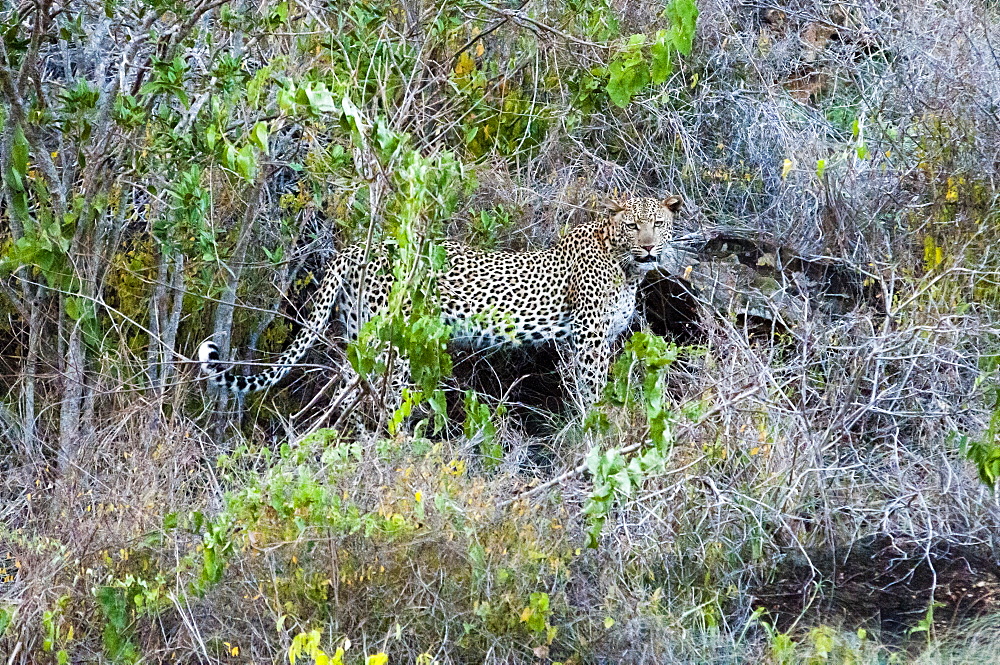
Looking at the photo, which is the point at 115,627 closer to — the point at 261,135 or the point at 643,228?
the point at 261,135

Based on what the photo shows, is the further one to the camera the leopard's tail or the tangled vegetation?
the leopard's tail

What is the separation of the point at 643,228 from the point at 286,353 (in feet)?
7.92

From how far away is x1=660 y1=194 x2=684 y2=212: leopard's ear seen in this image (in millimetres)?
8039

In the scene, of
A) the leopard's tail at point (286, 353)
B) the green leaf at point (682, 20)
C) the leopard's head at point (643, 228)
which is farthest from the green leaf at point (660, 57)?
the leopard's head at point (643, 228)

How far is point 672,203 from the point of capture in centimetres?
807

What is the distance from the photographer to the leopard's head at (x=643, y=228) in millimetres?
8008

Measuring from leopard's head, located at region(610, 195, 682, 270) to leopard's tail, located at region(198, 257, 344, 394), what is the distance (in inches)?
71.5

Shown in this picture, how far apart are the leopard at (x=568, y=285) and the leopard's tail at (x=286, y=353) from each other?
6cm

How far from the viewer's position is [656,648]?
188 inches

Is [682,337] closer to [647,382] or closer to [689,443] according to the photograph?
[689,443]

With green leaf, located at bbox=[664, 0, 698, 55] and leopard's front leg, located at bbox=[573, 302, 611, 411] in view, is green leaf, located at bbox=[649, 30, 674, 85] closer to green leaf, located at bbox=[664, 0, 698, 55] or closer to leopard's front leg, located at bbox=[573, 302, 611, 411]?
green leaf, located at bbox=[664, 0, 698, 55]

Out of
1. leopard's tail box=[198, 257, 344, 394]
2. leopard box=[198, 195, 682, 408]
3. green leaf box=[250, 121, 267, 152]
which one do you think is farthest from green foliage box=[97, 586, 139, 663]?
leopard box=[198, 195, 682, 408]

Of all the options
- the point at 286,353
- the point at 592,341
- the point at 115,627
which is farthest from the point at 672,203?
the point at 115,627

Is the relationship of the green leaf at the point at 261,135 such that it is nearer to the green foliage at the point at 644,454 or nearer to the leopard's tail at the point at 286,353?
the green foliage at the point at 644,454
